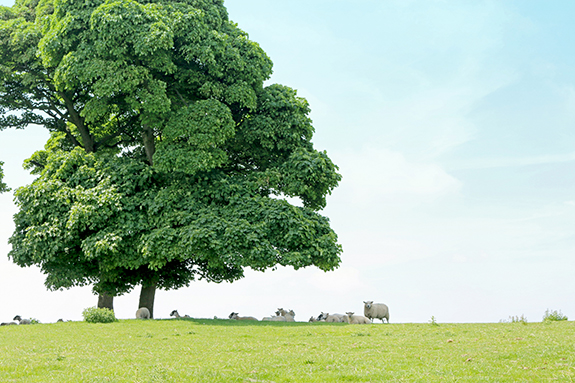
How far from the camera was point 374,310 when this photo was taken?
95.8ft

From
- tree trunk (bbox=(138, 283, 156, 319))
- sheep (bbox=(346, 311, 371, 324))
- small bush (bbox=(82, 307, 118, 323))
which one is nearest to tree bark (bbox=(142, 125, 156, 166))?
tree trunk (bbox=(138, 283, 156, 319))

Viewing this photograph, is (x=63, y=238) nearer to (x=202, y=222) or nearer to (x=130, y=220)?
(x=130, y=220)

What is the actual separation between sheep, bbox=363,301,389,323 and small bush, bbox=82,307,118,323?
44.7 ft

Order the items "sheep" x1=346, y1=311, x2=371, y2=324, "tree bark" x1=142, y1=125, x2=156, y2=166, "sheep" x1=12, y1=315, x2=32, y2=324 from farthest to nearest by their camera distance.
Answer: "tree bark" x1=142, y1=125, x2=156, y2=166 < "sheep" x1=12, y1=315, x2=32, y2=324 < "sheep" x1=346, y1=311, x2=371, y2=324

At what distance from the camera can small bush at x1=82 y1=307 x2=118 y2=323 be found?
76.4 ft

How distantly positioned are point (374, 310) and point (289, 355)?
57.1 feet

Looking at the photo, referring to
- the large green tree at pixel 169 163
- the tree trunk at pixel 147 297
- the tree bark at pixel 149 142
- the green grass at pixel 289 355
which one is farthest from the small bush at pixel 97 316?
the tree bark at pixel 149 142

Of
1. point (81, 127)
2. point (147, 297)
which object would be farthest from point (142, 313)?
point (81, 127)

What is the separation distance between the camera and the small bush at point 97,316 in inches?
917

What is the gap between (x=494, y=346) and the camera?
13.6 meters

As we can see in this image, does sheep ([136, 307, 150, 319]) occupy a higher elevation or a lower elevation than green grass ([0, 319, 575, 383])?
higher

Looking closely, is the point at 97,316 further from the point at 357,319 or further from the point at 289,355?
the point at 289,355

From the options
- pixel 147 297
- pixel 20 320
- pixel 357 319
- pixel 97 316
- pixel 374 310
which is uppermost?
pixel 147 297

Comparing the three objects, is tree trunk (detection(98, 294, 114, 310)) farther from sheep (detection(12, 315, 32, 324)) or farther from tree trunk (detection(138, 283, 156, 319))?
sheep (detection(12, 315, 32, 324))
